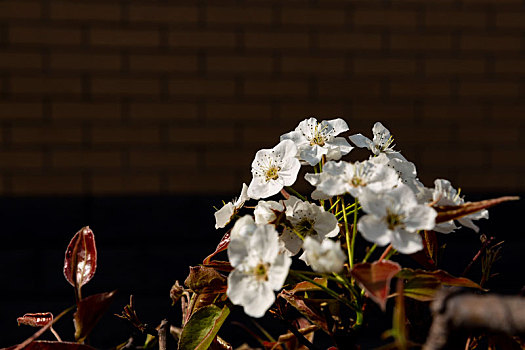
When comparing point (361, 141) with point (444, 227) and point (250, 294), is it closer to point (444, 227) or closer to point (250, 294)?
point (444, 227)

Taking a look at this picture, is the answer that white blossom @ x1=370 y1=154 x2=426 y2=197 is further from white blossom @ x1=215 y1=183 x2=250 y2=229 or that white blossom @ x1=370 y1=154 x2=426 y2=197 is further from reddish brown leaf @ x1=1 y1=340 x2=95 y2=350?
reddish brown leaf @ x1=1 y1=340 x2=95 y2=350

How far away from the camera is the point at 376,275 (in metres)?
0.55

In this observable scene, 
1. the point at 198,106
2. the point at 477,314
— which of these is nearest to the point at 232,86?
the point at 198,106

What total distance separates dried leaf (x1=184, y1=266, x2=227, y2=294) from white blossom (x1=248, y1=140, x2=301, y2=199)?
0.09 meters

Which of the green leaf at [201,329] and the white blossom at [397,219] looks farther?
the green leaf at [201,329]

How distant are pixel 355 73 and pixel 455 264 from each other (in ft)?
2.99

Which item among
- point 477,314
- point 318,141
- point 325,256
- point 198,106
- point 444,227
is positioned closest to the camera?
point 477,314

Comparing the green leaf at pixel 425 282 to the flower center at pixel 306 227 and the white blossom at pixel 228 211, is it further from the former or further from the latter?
the white blossom at pixel 228 211

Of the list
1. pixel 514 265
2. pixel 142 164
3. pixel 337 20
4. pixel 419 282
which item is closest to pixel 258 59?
pixel 337 20

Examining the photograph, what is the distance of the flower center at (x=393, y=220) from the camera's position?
567mm

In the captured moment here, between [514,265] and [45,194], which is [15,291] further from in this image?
[514,265]

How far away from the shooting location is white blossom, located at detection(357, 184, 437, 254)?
56cm

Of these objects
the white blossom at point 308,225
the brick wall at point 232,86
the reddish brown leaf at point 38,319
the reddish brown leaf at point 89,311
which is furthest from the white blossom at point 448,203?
the brick wall at point 232,86

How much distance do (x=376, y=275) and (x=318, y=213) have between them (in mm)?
140
